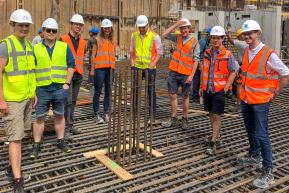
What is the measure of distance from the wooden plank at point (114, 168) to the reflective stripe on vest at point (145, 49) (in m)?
2.14

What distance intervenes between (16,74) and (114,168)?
66.5 inches

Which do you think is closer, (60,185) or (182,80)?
(60,185)

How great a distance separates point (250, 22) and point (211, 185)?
205 centimetres

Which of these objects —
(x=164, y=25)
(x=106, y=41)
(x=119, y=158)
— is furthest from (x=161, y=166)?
(x=164, y=25)

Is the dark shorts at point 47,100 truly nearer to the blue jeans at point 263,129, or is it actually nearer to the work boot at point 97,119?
the work boot at point 97,119

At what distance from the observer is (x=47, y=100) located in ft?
14.7

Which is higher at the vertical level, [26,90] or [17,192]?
[26,90]

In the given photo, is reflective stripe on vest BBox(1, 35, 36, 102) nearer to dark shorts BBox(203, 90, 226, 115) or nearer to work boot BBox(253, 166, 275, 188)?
dark shorts BBox(203, 90, 226, 115)

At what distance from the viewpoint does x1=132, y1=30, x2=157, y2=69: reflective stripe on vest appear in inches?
234

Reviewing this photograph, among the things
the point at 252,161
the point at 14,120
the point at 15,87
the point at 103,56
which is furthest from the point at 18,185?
the point at 103,56

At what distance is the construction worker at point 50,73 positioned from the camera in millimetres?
4367

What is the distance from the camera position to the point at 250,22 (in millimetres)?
3959

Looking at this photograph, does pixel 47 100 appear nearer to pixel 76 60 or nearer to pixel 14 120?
pixel 14 120

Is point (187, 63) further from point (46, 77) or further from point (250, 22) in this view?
point (46, 77)
